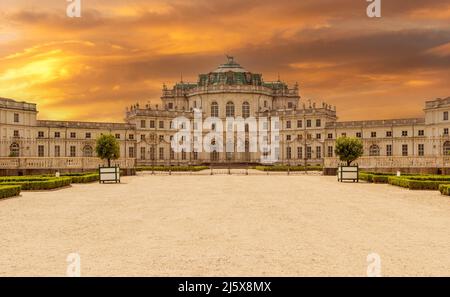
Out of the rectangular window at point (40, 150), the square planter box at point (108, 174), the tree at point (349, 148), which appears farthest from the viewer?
the rectangular window at point (40, 150)

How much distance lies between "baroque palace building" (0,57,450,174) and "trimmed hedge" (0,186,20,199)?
153 feet

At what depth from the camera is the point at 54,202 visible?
20859 mm

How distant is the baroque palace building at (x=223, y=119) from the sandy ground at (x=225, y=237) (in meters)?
55.0

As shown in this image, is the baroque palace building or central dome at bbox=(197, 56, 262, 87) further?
central dome at bbox=(197, 56, 262, 87)

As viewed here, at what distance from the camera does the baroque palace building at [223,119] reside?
7569 centimetres

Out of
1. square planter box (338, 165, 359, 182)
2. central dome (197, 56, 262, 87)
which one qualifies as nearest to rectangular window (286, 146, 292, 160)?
central dome (197, 56, 262, 87)

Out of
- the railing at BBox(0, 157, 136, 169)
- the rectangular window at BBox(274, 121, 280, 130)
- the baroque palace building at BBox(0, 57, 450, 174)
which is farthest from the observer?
the rectangular window at BBox(274, 121, 280, 130)

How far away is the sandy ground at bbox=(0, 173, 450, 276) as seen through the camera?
911cm

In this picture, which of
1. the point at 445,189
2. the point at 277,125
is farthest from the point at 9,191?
the point at 277,125

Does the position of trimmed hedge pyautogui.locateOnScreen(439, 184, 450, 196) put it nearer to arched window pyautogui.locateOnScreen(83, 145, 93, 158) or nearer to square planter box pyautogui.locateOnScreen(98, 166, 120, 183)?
square planter box pyautogui.locateOnScreen(98, 166, 120, 183)

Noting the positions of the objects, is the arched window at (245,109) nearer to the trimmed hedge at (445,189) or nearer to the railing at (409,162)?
the railing at (409,162)

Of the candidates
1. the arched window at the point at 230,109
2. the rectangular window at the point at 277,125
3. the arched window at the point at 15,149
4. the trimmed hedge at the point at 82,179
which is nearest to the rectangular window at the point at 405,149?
the rectangular window at the point at 277,125

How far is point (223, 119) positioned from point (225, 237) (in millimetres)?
81880

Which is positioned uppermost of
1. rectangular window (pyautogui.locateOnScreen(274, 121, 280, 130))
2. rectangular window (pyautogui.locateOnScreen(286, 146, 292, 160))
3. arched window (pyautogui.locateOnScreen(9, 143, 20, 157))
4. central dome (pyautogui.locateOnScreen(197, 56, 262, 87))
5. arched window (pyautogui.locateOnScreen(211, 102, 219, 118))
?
central dome (pyautogui.locateOnScreen(197, 56, 262, 87))
